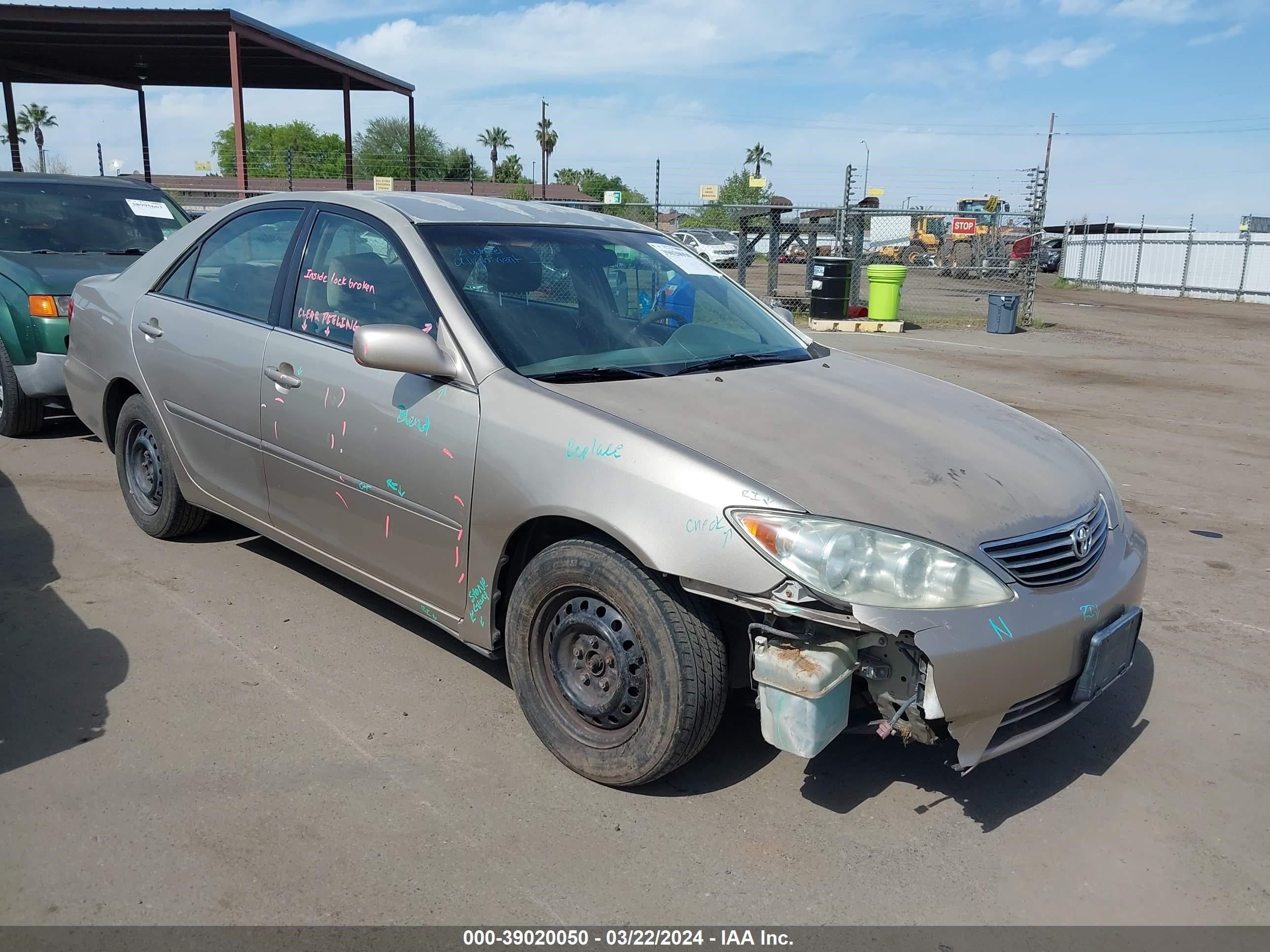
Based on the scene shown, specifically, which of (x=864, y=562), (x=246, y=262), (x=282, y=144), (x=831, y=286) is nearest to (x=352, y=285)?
(x=246, y=262)

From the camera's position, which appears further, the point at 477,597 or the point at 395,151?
the point at 395,151

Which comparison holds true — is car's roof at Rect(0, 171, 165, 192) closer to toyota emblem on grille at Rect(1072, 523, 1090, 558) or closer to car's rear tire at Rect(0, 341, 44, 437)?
car's rear tire at Rect(0, 341, 44, 437)

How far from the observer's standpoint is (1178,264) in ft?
99.9

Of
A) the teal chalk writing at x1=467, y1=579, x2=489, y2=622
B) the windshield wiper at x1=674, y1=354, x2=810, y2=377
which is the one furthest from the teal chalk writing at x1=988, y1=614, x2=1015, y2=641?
the teal chalk writing at x1=467, y1=579, x2=489, y2=622

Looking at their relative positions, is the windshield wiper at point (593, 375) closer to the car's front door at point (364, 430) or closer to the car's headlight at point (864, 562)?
the car's front door at point (364, 430)

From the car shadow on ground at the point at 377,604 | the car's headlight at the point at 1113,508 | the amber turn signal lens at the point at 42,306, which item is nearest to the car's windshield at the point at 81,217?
the amber turn signal lens at the point at 42,306

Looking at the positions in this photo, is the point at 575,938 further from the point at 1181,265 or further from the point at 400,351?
the point at 1181,265

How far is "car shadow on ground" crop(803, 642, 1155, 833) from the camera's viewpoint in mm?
3061

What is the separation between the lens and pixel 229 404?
411 cm

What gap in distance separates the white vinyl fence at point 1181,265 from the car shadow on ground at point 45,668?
100 ft

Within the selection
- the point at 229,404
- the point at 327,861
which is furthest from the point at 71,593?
the point at 327,861

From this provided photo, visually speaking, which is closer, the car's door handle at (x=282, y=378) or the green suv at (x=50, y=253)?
the car's door handle at (x=282, y=378)

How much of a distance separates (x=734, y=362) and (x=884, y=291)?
14066 millimetres

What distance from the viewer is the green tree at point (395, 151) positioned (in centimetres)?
5650
